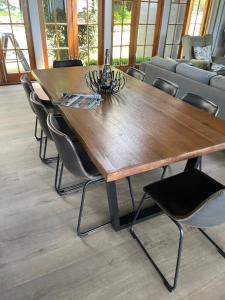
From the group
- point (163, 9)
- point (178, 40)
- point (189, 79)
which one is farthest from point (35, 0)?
point (178, 40)

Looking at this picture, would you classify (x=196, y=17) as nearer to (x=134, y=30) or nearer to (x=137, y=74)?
(x=134, y=30)

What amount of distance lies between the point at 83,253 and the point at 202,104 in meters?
1.50

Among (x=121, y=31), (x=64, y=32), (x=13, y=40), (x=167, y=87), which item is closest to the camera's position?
(x=167, y=87)

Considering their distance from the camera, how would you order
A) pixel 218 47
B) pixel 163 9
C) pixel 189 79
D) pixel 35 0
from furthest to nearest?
pixel 218 47 < pixel 163 9 < pixel 35 0 < pixel 189 79

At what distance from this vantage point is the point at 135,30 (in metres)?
5.06

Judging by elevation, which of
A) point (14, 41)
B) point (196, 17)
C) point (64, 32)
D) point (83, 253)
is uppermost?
point (196, 17)

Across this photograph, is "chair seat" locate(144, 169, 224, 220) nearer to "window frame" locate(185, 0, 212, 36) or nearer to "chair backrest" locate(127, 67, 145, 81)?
"chair backrest" locate(127, 67, 145, 81)

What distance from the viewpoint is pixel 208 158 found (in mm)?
2531

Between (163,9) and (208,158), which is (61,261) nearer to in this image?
(208,158)

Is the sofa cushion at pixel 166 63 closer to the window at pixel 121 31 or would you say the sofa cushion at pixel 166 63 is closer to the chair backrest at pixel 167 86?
the chair backrest at pixel 167 86

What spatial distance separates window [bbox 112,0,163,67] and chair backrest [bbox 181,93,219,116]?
3565 millimetres

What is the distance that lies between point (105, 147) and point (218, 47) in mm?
6407

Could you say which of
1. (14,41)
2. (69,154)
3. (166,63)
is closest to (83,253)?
(69,154)

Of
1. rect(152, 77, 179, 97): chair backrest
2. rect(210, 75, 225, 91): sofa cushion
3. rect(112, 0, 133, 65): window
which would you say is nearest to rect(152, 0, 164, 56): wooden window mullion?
rect(112, 0, 133, 65): window
